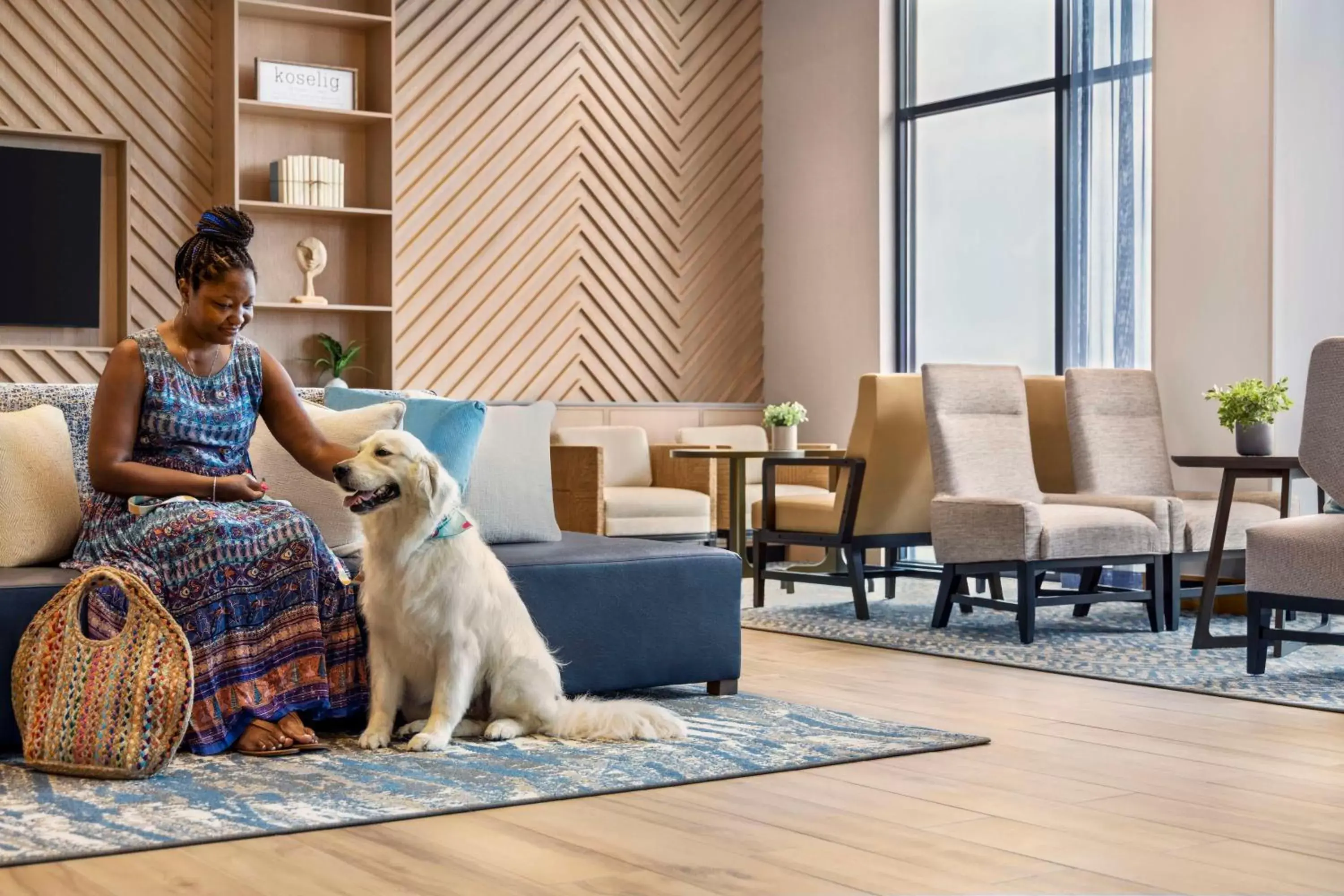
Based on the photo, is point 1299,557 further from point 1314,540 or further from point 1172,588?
point 1172,588

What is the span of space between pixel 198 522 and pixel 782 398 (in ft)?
19.1

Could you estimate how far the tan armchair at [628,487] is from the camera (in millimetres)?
6789

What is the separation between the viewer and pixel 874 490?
19.7ft

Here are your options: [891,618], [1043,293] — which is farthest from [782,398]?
[891,618]

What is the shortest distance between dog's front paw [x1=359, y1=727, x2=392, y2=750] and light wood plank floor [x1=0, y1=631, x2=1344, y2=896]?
62 cm

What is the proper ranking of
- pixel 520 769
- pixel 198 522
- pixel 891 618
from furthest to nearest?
pixel 891 618 < pixel 198 522 < pixel 520 769

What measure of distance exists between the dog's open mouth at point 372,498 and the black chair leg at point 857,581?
2978 millimetres

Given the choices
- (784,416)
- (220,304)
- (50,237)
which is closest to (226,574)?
(220,304)

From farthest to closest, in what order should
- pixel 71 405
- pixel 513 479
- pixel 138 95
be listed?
1. pixel 138 95
2. pixel 513 479
3. pixel 71 405

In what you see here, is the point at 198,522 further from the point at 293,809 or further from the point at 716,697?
the point at 716,697

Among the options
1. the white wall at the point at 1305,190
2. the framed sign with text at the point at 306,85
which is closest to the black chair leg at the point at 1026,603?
the white wall at the point at 1305,190

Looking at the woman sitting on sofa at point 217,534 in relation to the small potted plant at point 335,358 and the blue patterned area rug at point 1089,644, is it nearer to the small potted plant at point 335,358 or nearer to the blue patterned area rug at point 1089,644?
the blue patterned area rug at point 1089,644

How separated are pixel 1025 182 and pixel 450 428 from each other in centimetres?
458

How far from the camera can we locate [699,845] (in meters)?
2.49
